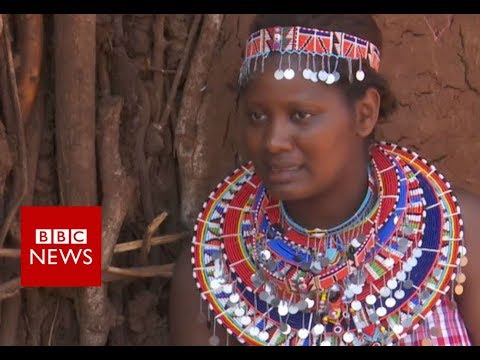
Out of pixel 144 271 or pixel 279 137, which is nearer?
pixel 279 137

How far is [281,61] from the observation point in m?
1.93

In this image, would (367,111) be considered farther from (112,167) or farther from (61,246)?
(61,246)

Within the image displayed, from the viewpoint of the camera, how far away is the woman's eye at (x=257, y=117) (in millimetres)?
1970

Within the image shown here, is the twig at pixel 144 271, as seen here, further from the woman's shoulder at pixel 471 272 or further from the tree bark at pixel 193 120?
the woman's shoulder at pixel 471 272

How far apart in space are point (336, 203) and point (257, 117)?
28cm

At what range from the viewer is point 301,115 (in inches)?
75.7

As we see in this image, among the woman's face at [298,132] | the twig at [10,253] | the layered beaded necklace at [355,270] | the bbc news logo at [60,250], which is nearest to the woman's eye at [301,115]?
the woman's face at [298,132]

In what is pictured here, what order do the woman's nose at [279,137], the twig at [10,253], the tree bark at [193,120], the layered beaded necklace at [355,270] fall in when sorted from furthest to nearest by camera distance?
the tree bark at [193,120] → the twig at [10,253] → the layered beaded necklace at [355,270] → the woman's nose at [279,137]

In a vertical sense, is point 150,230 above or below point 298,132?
below

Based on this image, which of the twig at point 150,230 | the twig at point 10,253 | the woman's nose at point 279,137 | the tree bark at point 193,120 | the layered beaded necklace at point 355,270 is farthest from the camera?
the tree bark at point 193,120

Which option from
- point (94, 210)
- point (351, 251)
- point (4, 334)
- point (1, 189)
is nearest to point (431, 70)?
point (351, 251)

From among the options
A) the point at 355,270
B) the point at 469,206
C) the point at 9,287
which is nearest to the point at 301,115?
the point at 355,270
